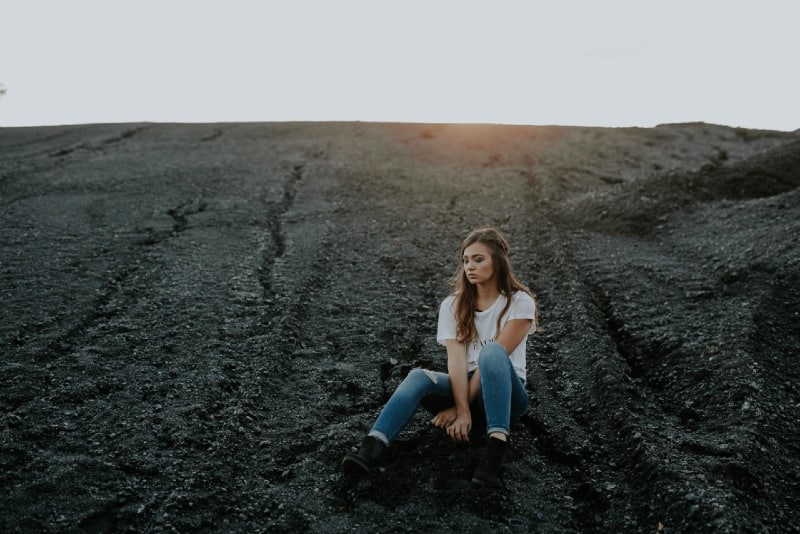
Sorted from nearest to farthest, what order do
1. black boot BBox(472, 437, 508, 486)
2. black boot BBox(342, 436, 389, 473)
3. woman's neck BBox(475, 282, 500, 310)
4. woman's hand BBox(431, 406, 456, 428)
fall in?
black boot BBox(472, 437, 508, 486), black boot BBox(342, 436, 389, 473), woman's hand BBox(431, 406, 456, 428), woman's neck BBox(475, 282, 500, 310)

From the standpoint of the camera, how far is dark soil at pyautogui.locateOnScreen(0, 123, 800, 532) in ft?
10.4

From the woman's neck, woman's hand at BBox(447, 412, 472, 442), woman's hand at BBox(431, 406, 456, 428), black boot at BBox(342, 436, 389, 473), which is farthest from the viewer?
the woman's neck

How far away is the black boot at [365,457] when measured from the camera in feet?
10.6

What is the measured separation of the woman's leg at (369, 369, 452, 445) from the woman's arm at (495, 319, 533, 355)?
383 millimetres

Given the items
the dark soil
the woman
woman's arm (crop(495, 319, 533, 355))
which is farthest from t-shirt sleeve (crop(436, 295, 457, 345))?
the dark soil

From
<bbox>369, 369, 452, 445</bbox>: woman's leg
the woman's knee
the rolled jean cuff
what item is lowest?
the rolled jean cuff

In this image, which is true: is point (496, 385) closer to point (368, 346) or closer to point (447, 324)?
point (447, 324)

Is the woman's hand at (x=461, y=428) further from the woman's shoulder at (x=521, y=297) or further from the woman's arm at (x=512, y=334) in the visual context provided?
the woman's shoulder at (x=521, y=297)

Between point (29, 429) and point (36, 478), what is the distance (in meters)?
0.55

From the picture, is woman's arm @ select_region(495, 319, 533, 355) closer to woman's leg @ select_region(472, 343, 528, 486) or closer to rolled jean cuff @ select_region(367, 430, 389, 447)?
woman's leg @ select_region(472, 343, 528, 486)

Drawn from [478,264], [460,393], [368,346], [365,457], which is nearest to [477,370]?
[460,393]

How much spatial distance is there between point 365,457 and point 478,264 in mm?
1287

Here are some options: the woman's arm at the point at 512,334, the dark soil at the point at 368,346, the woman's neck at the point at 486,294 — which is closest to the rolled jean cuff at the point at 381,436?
the dark soil at the point at 368,346

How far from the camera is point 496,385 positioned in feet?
10.5
